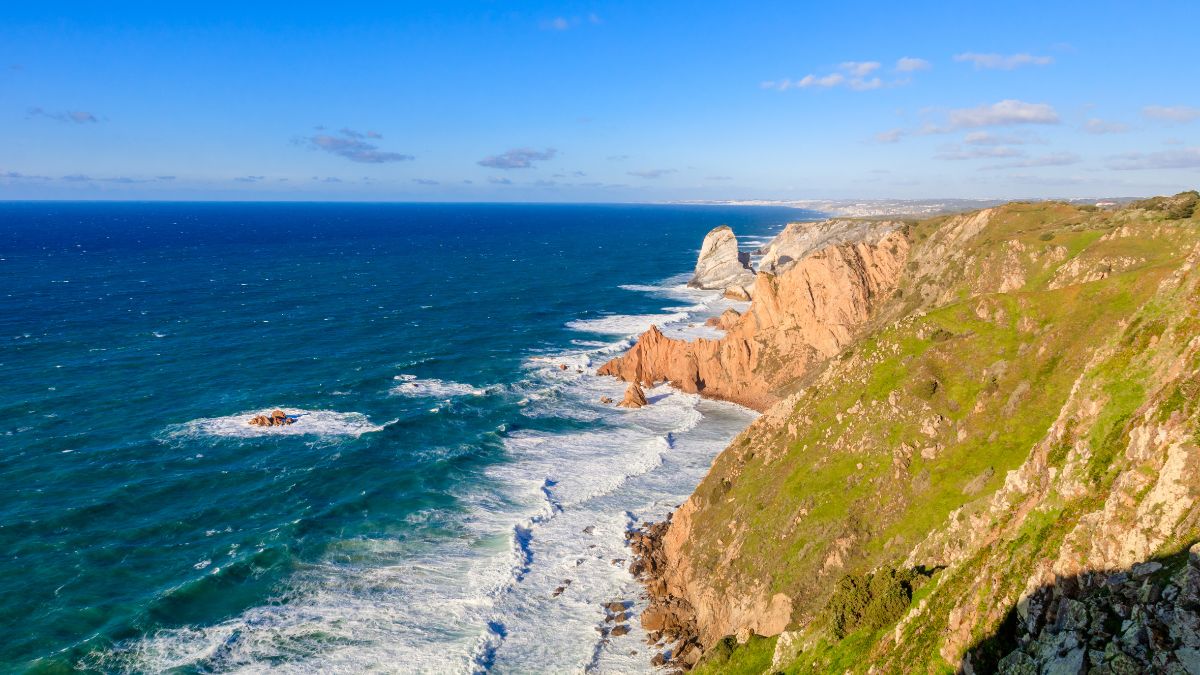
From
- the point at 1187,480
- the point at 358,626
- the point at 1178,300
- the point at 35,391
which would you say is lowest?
the point at 358,626

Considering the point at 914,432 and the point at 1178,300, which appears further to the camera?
the point at 914,432

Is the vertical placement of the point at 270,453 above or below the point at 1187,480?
below

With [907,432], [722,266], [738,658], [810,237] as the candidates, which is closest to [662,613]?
[738,658]

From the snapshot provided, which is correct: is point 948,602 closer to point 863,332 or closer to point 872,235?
point 863,332

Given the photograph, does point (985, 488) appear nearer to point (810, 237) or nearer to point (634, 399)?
point (634, 399)

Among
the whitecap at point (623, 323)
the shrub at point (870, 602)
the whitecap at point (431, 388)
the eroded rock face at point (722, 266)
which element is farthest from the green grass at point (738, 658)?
the eroded rock face at point (722, 266)

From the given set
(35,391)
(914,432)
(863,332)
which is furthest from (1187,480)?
(35,391)

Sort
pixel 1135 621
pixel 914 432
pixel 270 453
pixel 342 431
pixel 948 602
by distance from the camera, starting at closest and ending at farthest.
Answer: pixel 1135 621
pixel 948 602
pixel 914 432
pixel 270 453
pixel 342 431
